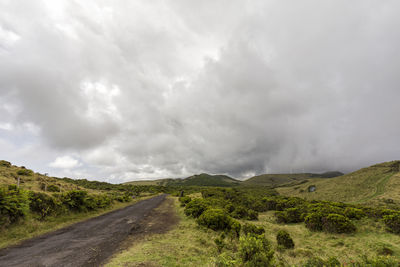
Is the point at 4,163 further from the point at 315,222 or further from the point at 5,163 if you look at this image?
the point at 315,222

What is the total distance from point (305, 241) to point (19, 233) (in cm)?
2190

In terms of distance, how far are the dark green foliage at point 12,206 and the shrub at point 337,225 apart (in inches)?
1040

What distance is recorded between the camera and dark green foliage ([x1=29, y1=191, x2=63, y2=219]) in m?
14.2

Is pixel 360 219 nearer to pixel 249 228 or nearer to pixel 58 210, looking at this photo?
pixel 249 228

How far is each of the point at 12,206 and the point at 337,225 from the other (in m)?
27.3

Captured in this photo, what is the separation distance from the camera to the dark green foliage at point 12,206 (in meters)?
11.4

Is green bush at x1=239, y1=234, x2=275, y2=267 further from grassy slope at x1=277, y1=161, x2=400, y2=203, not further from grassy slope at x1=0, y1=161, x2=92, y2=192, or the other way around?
grassy slope at x1=277, y1=161, x2=400, y2=203

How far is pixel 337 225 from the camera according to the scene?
48.8 feet

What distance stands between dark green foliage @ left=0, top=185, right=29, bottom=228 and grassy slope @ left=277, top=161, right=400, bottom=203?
65.6m

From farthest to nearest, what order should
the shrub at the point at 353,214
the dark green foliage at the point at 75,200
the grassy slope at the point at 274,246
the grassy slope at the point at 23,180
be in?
1. the grassy slope at the point at 23,180
2. the dark green foliage at the point at 75,200
3. the shrub at the point at 353,214
4. the grassy slope at the point at 274,246

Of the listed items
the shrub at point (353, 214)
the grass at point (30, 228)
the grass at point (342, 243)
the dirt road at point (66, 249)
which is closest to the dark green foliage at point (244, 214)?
the grass at point (342, 243)

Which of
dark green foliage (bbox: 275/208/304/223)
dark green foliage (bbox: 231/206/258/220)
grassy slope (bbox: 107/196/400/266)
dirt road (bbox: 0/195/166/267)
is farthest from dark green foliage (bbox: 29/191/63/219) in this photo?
dark green foliage (bbox: 275/208/304/223)

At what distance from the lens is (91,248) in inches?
351

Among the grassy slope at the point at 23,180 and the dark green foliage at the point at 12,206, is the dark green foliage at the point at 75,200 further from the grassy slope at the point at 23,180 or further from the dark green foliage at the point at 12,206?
the grassy slope at the point at 23,180
